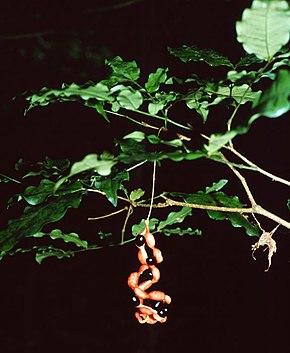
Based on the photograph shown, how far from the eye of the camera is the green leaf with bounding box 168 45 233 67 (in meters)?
1.20

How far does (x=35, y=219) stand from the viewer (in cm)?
120

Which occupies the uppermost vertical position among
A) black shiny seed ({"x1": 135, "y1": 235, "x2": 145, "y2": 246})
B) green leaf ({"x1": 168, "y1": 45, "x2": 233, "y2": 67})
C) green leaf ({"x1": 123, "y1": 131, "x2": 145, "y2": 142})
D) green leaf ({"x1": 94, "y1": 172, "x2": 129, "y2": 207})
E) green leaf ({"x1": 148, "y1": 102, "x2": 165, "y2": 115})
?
green leaf ({"x1": 168, "y1": 45, "x2": 233, "y2": 67})

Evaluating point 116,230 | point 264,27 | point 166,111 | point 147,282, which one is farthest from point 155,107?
point 116,230

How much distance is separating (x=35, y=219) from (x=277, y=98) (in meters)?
0.66

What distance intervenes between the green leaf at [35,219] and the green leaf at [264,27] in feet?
1.80

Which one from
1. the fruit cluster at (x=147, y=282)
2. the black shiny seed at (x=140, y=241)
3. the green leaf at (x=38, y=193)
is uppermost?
the green leaf at (x=38, y=193)

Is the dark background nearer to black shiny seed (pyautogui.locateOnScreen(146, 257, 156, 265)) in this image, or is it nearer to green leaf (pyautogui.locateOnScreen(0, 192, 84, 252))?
black shiny seed (pyautogui.locateOnScreen(146, 257, 156, 265))

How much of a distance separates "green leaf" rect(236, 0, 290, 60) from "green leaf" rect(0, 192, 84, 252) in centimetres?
55

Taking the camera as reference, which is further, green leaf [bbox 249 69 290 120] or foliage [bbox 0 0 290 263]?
foliage [bbox 0 0 290 263]

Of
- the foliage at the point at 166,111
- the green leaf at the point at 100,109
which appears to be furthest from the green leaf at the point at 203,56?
the green leaf at the point at 100,109

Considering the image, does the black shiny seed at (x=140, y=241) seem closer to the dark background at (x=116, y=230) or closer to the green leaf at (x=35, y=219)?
the green leaf at (x=35, y=219)

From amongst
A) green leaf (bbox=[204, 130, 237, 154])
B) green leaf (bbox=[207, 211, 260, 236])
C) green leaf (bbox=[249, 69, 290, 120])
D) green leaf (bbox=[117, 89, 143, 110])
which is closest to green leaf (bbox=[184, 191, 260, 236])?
green leaf (bbox=[207, 211, 260, 236])

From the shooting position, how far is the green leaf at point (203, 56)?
1.20m

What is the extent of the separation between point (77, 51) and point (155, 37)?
90.5 inches
